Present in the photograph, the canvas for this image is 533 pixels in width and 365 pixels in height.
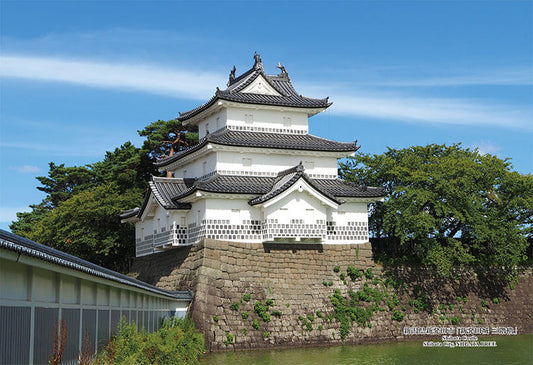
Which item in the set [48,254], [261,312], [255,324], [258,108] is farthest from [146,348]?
[258,108]

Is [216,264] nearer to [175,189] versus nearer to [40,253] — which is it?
[175,189]

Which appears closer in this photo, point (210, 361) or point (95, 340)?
point (95, 340)

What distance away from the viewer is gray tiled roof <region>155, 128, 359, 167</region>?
34.5 m

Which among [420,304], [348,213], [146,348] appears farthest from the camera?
[348,213]

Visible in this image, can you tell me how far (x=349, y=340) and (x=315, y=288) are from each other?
3165 mm

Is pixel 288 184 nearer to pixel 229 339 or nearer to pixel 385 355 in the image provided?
pixel 229 339

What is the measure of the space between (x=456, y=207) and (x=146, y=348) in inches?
928

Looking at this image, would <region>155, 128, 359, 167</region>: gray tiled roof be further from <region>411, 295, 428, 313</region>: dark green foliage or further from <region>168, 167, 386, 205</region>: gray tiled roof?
<region>411, 295, 428, 313</region>: dark green foliage

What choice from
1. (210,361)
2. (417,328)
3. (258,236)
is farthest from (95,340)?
(417,328)

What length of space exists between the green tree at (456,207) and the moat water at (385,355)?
6.12 m

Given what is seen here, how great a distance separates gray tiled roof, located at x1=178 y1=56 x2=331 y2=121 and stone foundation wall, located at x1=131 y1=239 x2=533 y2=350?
8.49 m

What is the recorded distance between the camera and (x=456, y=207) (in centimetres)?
3681

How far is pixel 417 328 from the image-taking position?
1374 inches

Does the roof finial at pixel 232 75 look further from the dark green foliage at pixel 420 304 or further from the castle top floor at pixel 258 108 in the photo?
the dark green foliage at pixel 420 304
